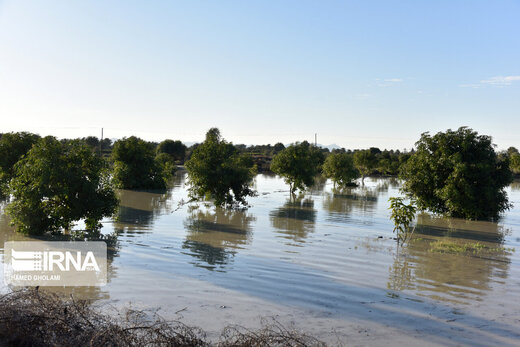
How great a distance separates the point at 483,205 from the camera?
918 inches

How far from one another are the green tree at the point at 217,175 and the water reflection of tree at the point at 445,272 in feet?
41.6

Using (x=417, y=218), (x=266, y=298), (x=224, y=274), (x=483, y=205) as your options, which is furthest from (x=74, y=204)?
(x=483, y=205)

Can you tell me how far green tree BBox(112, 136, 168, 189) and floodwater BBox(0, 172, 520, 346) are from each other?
16.0 m

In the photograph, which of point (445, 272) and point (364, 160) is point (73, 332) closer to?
point (445, 272)

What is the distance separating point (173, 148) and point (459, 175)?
79669mm

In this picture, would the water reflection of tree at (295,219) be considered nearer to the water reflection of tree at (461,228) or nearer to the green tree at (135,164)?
the water reflection of tree at (461,228)

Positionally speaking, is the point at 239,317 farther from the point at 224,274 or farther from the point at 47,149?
the point at 47,149

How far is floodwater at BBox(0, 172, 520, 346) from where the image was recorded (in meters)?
7.90

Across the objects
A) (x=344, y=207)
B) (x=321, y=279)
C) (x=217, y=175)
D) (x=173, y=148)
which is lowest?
(x=321, y=279)

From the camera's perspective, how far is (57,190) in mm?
15156

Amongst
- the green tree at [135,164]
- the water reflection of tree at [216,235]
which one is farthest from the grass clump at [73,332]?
the green tree at [135,164]

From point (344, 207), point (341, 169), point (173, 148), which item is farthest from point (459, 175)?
point (173, 148)

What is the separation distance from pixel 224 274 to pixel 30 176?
9480mm

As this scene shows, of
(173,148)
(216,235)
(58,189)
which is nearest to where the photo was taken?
(58,189)
